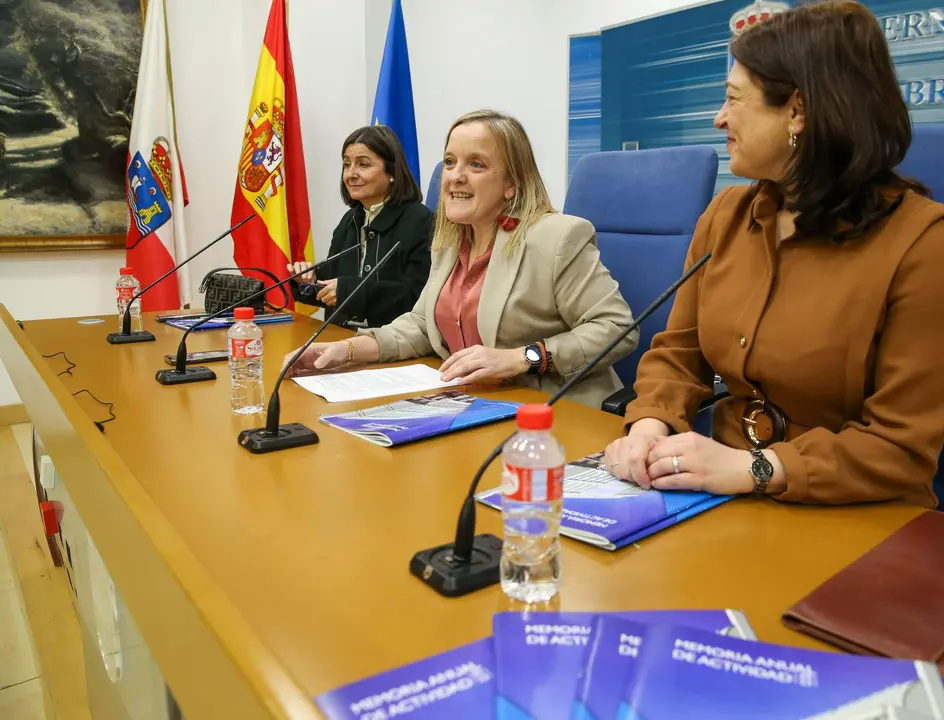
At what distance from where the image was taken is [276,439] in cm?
115

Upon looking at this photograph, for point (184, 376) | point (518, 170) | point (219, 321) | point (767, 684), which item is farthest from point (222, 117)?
point (767, 684)

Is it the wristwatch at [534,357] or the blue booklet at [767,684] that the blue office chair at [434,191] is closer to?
the wristwatch at [534,357]

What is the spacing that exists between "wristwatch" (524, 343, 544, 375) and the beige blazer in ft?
0.23

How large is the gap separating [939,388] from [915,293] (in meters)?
0.13

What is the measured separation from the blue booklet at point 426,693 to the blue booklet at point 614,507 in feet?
0.87

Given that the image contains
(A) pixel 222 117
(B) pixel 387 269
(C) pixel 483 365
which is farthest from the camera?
(A) pixel 222 117

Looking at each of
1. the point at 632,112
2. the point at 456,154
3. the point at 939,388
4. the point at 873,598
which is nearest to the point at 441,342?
the point at 456,154

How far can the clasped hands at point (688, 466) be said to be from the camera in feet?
3.13

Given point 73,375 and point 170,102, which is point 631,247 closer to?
point 73,375

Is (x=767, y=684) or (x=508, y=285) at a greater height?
(x=508, y=285)

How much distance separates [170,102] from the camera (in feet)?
12.3

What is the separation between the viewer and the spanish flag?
3.65 m

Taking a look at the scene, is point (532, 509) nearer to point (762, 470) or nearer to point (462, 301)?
point (762, 470)

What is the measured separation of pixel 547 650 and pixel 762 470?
47 cm
